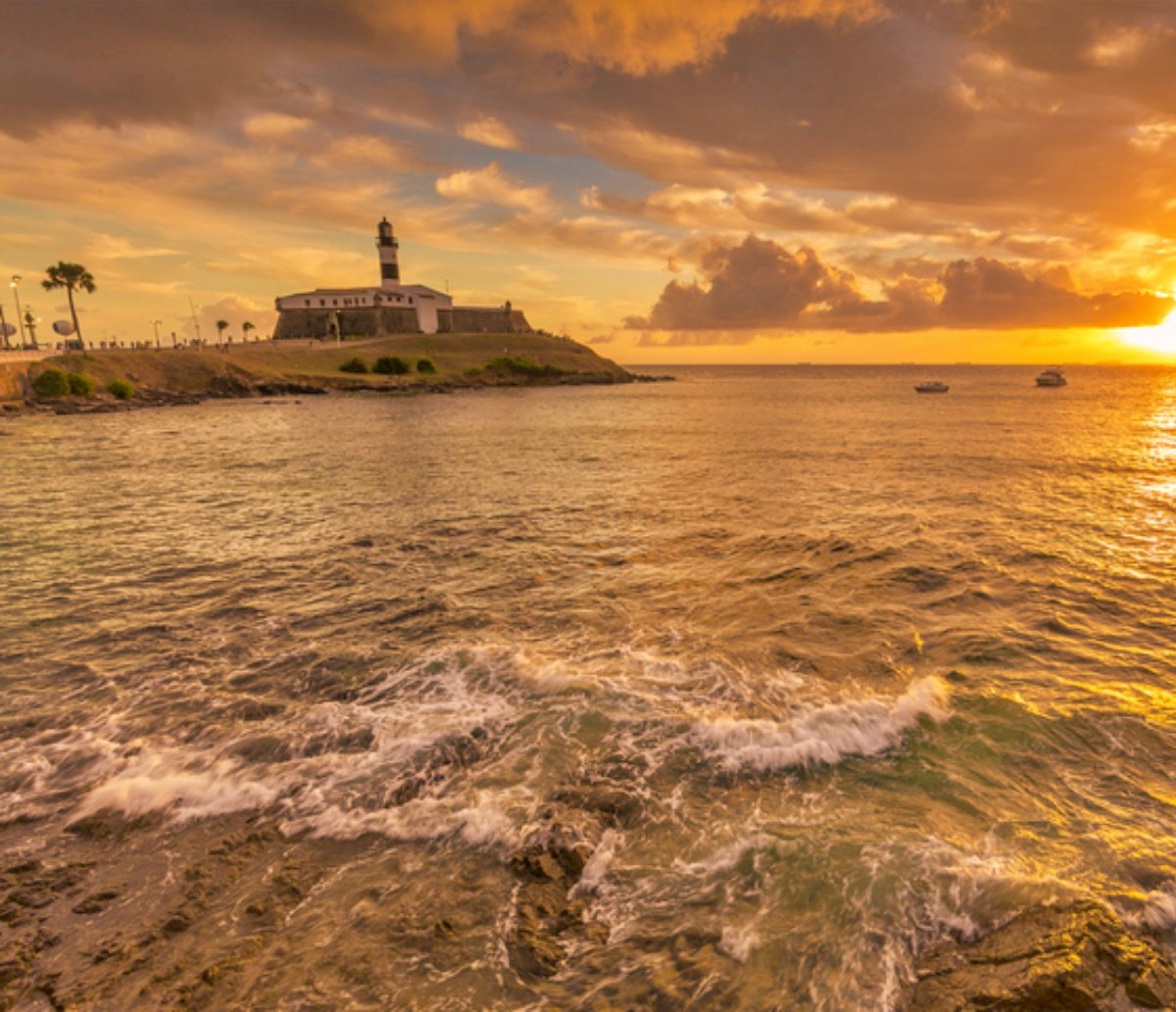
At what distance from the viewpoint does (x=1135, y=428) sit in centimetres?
5850

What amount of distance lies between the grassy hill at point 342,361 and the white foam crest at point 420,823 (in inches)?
3614

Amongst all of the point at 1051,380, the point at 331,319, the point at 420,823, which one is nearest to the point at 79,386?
the point at 331,319

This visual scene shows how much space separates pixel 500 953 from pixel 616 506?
20.5 metres

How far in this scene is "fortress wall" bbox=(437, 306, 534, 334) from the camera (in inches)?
6230

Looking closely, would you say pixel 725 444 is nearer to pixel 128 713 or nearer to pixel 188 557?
pixel 188 557

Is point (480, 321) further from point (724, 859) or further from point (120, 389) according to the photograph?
point (724, 859)

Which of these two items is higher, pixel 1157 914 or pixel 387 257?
pixel 387 257

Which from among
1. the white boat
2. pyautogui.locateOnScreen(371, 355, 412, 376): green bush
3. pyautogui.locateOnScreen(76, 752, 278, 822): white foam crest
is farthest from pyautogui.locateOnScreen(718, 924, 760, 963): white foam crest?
the white boat

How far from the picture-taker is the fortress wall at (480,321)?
6230 inches

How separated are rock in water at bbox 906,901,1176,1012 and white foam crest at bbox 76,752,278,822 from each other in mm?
8151

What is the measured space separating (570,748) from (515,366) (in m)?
130

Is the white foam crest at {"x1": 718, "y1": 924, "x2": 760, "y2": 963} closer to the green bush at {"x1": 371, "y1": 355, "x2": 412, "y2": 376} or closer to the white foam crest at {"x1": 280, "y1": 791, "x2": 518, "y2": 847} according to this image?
the white foam crest at {"x1": 280, "y1": 791, "x2": 518, "y2": 847}

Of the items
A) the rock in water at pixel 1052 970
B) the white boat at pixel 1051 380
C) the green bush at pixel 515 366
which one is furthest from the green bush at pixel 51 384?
the white boat at pixel 1051 380

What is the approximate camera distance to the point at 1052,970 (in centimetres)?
537
